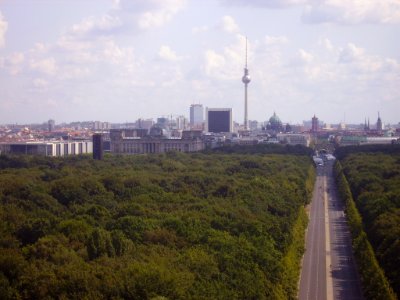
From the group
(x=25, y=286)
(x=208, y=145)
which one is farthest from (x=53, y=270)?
(x=208, y=145)

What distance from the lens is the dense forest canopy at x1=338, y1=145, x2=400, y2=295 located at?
28125 mm

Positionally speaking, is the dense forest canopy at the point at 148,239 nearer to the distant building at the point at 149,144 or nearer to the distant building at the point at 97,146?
the distant building at the point at 97,146

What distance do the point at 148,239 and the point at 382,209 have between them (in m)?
16.6

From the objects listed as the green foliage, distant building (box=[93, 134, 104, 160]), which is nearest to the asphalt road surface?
the green foliage

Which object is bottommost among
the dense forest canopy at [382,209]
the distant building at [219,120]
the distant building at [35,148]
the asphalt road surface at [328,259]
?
the asphalt road surface at [328,259]

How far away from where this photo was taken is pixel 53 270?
2127 centimetres

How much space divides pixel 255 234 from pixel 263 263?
4.02m

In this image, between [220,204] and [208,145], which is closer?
[220,204]

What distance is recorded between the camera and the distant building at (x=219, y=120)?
163625 millimetres

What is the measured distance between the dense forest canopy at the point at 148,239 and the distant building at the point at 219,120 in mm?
114715

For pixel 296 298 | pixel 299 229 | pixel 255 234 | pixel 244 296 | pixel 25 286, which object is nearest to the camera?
pixel 25 286

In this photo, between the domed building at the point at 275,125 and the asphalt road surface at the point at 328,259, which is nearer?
the asphalt road surface at the point at 328,259

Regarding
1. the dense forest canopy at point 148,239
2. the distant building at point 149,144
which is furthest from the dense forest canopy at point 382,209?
the distant building at point 149,144

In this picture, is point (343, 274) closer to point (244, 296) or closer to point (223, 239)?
point (223, 239)
